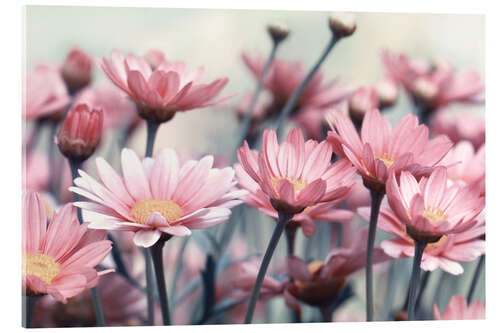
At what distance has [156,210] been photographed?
74 cm

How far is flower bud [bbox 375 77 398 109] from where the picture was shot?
2.95 feet

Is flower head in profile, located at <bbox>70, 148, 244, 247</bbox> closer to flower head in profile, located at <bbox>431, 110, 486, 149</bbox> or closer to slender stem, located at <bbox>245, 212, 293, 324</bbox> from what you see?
slender stem, located at <bbox>245, 212, 293, 324</bbox>

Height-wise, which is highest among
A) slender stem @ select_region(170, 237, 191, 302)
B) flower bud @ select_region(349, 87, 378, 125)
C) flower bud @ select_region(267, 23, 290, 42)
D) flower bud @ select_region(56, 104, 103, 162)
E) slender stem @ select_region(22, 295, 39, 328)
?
flower bud @ select_region(267, 23, 290, 42)

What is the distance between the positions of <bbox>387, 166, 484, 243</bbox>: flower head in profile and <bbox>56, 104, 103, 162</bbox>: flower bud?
285 mm

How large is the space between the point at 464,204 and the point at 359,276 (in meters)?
0.15

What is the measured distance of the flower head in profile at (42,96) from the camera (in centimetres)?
81

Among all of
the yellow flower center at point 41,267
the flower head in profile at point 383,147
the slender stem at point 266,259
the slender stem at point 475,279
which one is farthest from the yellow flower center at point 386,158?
the yellow flower center at point 41,267

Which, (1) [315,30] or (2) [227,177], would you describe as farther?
(1) [315,30]

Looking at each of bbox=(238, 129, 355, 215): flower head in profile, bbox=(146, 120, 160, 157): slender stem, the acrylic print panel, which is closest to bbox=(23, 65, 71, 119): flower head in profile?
the acrylic print panel

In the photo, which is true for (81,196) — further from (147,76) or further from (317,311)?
(317,311)

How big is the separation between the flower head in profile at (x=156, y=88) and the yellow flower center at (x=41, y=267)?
0.56ft

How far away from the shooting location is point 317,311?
862 mm

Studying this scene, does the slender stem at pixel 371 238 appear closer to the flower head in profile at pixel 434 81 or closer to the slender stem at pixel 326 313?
the slender stem at pixel 326 313
